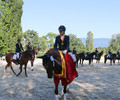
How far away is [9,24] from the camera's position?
30828 mm

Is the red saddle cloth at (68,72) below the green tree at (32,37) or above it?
below

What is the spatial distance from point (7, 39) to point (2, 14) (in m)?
5.44

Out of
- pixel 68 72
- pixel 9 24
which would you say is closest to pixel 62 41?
pixel 68 72

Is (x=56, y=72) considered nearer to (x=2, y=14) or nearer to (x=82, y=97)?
(x=82, y=97)

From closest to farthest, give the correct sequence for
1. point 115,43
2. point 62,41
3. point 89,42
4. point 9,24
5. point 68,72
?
point 68,72, point 62,41, point 9,24, point 115,43, point 89,42

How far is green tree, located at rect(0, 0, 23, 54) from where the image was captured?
29703 mm

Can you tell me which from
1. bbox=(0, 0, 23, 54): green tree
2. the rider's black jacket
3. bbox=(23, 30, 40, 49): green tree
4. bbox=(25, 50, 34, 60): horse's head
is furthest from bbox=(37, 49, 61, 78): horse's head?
bbox=(23, 30, 40, 49): green tree

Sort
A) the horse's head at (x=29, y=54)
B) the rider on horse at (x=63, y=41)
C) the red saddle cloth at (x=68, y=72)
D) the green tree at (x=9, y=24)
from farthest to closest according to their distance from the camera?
the green tree at (x=9, y=24) < the horse's head at (x=29, y=54) < the rider on horse at (x=63, y=41) < the red saddle cloth at (x=68, y=72)

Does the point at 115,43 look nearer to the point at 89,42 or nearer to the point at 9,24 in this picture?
the point at 89,42

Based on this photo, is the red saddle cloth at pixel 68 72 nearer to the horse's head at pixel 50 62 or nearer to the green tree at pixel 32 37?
the horse's head at pixel 50 62

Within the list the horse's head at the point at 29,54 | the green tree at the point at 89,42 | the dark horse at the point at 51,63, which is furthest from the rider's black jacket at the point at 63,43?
the green tree at the point at 89,42

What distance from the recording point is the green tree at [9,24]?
29.7 meters

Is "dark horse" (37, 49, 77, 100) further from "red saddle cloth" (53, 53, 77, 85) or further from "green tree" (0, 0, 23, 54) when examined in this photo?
"green tree" (0, 0, 23, 54)

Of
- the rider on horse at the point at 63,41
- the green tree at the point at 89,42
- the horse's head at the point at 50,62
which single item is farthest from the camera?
the green tree at the point at 89,42
